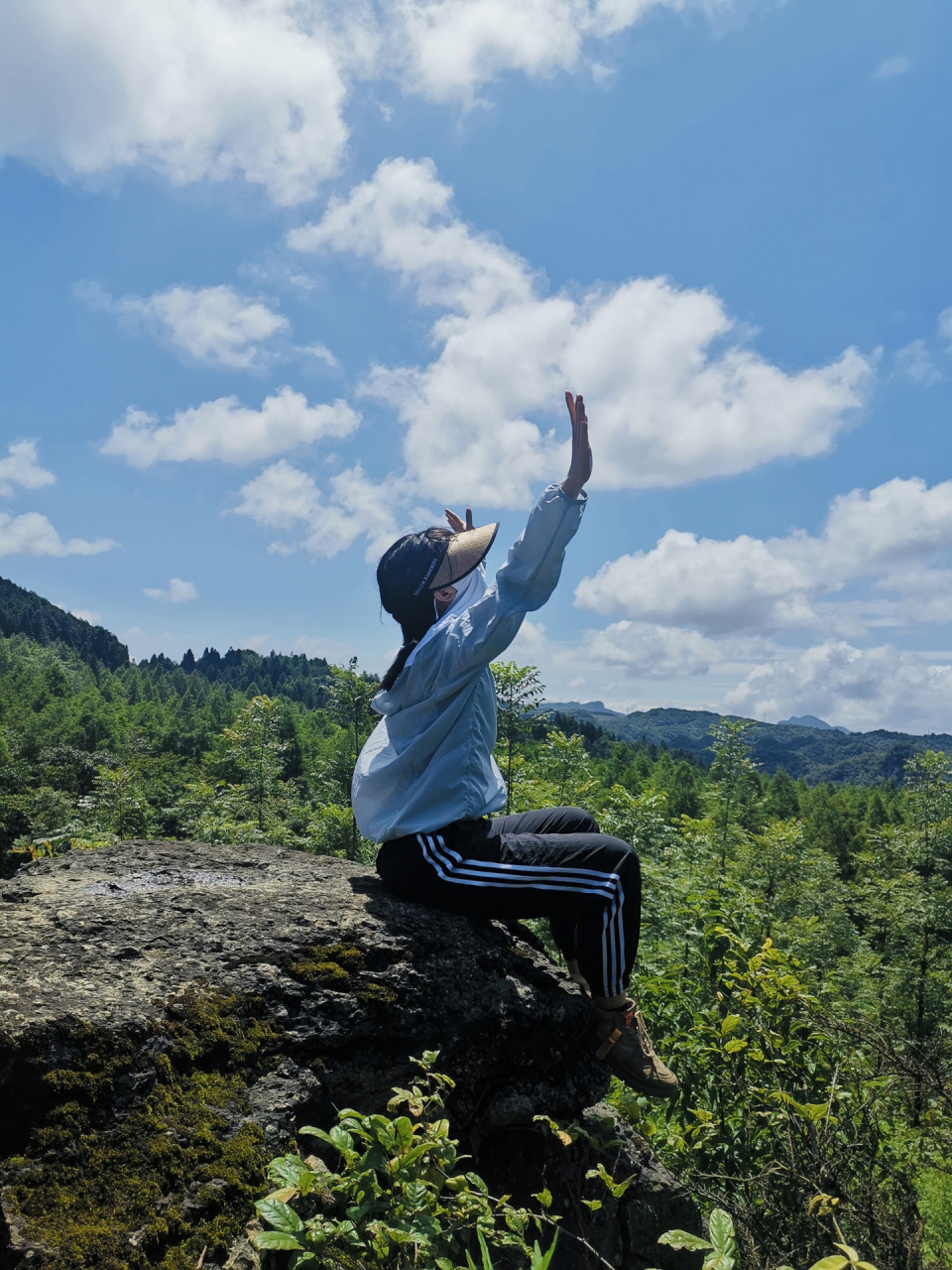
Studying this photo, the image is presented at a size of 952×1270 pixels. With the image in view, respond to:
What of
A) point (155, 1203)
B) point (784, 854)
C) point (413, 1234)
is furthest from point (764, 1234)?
point (784, 854)

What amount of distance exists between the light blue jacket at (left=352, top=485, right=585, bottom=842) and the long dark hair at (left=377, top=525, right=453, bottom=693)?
0.75ft

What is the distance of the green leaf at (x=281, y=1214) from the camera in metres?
1.55

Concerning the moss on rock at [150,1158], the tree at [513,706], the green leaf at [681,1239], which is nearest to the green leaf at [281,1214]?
the moss on rock at [150,1158]

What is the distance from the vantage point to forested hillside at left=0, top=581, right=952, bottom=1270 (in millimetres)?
2576

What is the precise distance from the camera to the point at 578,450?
3.18 m

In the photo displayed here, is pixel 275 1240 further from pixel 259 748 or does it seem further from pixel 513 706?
pixel 259 748

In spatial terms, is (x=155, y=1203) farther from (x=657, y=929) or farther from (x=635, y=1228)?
(x=657, y=929)

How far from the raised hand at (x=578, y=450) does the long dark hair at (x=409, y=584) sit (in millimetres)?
818

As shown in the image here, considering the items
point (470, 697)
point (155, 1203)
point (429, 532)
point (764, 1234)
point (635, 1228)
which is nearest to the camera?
point (155, 1203)

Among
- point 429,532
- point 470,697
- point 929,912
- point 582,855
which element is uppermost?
point 429,532

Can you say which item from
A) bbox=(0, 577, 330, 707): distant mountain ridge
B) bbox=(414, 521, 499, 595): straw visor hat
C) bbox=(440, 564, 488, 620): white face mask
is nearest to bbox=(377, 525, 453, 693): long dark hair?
bbox=(414, 521, 499, 595): straw visor hat

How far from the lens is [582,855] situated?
3.06 metres

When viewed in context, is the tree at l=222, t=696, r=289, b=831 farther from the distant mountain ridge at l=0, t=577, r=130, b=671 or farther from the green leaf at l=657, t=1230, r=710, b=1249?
the distant mountain ridge at l=0, t=577, r=130, b=671

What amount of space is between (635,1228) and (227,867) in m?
2.46
